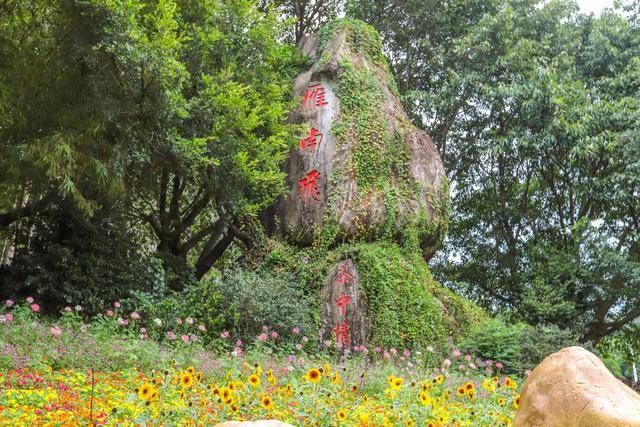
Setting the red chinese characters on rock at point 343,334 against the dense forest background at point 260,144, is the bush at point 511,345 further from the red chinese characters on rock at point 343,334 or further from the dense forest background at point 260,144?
the dense forest background at point 260,144

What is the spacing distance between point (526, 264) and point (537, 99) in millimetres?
3972

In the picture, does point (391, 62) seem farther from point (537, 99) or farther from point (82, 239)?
point (82, 239)

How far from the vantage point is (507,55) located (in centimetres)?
1430

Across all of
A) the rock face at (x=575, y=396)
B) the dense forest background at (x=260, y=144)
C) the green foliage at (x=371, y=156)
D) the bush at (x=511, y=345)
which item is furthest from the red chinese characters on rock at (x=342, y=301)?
the rock face at (x=575, y=396)

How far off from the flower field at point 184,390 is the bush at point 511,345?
1852mm

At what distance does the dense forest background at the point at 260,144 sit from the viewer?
9.16m

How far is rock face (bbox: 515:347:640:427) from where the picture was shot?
3.29 m

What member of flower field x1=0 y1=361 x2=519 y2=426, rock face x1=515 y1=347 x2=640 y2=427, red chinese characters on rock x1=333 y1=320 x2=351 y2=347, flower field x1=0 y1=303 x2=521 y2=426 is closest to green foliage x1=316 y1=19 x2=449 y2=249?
red chinese characters on rock x1=333 y1=320 x2=351 y2=347

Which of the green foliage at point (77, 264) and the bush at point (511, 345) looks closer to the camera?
the bush at point (511, 345)

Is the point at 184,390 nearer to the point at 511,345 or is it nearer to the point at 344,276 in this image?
the point at 344,276

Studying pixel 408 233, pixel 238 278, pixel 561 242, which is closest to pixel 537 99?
pixel 561 242

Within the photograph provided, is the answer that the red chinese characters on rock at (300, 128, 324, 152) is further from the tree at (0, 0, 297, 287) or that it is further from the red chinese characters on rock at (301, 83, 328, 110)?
the red chinese characters on rock at (301, 83, 328, 110)

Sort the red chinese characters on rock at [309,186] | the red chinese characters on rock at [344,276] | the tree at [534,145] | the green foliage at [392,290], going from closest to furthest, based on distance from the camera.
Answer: the green foliage at [392,290] < the red chinese characters on rock at [344,276] < the red chinese characters on rock at [309,186] < the tree at [534,145]

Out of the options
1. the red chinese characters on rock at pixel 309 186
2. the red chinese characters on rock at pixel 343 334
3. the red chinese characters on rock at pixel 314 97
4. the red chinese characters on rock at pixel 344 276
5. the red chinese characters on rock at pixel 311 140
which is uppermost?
the red chinese characters on rock at pixel 314 97
